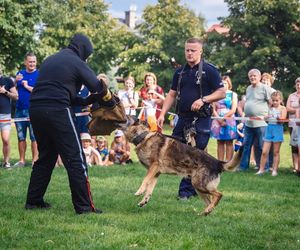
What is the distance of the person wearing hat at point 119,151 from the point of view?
492 inches

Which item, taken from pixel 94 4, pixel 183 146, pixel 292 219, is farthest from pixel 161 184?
pixel 94 4

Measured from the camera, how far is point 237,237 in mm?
5242

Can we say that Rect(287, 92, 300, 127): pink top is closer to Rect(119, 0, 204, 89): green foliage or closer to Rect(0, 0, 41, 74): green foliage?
Rect(0, 0, 41, 74): green foliage

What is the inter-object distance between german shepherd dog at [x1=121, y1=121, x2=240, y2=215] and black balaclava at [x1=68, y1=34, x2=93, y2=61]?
3.99ft

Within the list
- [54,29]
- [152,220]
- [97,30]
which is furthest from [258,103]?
[97,30]

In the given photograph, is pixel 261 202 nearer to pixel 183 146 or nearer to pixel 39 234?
pixel 183 146

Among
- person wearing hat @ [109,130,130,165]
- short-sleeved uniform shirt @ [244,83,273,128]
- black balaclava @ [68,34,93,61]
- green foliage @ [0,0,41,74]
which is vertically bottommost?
person wearing hat @ [109,130,130,165]

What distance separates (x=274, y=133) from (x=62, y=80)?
6.33 metres

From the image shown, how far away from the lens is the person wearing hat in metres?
12.5

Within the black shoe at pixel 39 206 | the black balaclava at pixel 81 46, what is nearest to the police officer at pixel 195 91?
the black balaclava at pixel 81 46

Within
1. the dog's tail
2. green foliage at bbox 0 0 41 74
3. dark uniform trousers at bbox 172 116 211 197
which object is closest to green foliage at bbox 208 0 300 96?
green foliage at bbox 0 0 41 74

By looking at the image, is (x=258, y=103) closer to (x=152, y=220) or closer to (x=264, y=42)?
(x=152, y=220)

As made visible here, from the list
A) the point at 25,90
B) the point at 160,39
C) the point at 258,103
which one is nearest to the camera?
the point at 25,90

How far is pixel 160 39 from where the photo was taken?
50.0 meters
